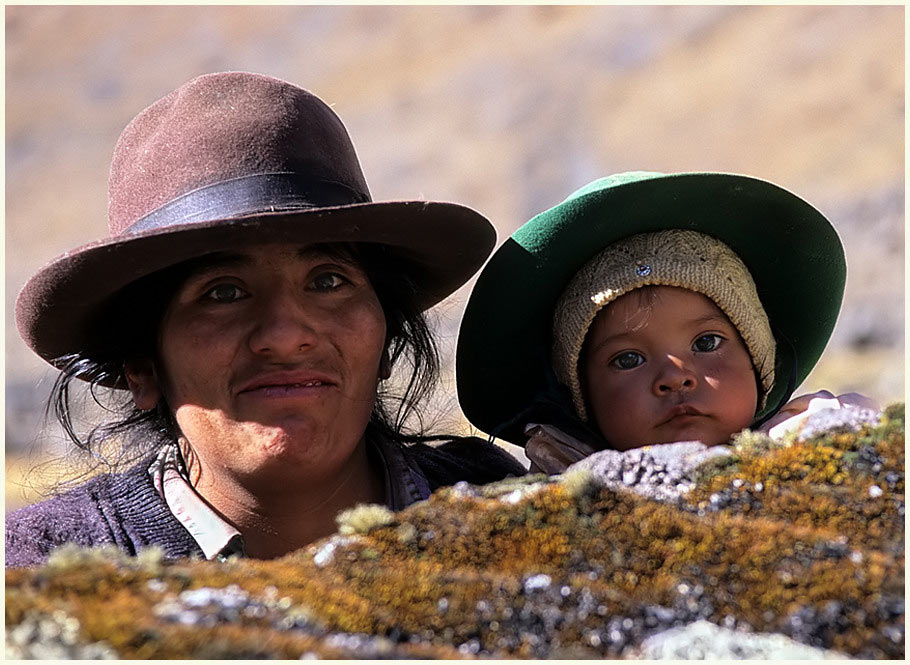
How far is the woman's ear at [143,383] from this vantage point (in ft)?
11.3

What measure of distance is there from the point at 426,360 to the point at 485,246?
1.86 ft

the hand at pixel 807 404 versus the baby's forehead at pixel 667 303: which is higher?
the baby's forehead at pixel 667 303

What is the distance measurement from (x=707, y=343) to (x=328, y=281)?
1.14 meters

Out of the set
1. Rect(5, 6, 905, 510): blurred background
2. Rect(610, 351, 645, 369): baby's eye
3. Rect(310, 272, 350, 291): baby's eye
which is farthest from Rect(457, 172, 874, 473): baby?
Rect(5, 6, 905, 510): blurred background

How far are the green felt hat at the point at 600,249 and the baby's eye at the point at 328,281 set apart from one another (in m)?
0.58

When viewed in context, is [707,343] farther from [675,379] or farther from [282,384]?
[282,384]

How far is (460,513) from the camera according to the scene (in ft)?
7.56

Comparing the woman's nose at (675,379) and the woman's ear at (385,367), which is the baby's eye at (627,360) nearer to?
the woman's nose at (675,379)

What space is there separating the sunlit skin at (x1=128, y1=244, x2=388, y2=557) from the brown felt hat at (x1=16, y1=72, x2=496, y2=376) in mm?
140

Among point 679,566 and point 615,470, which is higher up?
point 615,470

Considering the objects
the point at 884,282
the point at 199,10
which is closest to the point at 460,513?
the point at 884,282

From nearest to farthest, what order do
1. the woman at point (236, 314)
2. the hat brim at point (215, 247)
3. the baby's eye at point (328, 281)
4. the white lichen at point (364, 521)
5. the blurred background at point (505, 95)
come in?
the white lichen at point (364, 521)
the hat brim at point (215, 247)
the woman at point (236, 314)
the baby's eye at point (328, 281)
the blurred background at point (505, 95)

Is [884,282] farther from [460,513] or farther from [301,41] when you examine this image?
[301,41]

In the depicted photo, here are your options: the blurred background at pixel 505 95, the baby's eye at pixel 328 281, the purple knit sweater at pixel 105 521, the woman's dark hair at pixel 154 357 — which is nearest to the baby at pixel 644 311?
the woman's dark hair at pixel 154 357
